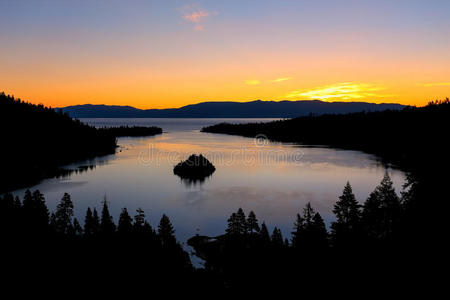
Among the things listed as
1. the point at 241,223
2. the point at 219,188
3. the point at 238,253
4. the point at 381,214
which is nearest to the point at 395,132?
the point at 219,188

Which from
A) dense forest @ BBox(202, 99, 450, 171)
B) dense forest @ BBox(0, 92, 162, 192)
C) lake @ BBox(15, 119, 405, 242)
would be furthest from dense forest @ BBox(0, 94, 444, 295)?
dense forest @ BBox(0, 92, 162, 192)

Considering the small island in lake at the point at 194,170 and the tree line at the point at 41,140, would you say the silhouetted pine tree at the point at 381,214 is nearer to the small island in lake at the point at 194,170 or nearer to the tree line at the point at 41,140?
the small island in lake at the point at 194,170

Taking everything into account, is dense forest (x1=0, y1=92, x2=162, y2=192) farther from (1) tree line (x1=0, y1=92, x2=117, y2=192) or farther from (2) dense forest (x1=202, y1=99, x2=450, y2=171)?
(2) dense forest (x1=202, y1=99, x2=450, y2=171)

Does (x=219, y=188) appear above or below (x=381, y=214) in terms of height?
below

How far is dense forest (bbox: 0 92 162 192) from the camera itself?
10488cm

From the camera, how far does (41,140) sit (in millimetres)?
139000

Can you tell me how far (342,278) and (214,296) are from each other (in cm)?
839

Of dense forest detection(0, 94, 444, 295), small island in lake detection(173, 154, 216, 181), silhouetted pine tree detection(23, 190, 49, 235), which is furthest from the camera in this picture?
small island in lake detection(173, 154, 216, 181)

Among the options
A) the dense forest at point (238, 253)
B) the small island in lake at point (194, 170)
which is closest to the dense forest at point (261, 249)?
the dense forest at point (238, 253)

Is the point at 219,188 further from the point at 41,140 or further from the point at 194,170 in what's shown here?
the point at 41,140

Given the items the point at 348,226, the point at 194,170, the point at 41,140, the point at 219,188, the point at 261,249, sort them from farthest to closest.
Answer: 1. the point at 41,140
2. the point at 194,170
3. the point at 219,188
4. the point at 261,249
5. the point at 348,226

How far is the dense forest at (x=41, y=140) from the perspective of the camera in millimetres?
104875

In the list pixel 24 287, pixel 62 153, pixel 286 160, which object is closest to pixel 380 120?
pixel 286 160

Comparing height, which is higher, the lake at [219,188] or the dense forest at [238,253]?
the dense forest at [238,253]
